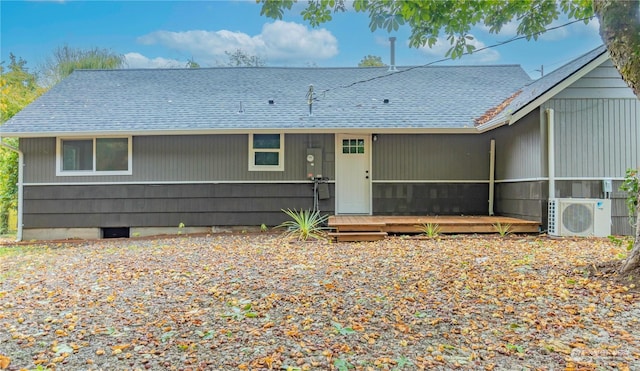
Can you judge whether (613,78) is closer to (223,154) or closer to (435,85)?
(435,85)

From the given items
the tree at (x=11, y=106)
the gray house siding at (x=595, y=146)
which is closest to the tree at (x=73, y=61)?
the tree at (x=11, y=106)

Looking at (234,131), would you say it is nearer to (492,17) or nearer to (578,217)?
(492,17)

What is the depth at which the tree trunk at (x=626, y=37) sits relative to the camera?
3.31 m

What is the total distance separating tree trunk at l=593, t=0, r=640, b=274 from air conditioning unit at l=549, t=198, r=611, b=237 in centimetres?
286

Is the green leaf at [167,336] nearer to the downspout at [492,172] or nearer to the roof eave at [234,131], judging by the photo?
the roof eave at [234,131]

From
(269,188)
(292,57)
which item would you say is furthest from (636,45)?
(292,57)

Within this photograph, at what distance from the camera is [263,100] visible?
8938 millimetres

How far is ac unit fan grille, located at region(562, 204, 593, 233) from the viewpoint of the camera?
6.14 m

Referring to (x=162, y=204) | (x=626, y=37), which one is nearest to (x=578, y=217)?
(x=626, y=37)

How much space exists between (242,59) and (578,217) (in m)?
18.1

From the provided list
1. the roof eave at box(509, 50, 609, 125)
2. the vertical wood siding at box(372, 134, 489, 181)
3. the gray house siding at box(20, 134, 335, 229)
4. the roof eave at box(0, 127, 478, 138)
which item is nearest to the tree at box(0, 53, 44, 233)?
the roof eave at box(0, 127, 478, 138)

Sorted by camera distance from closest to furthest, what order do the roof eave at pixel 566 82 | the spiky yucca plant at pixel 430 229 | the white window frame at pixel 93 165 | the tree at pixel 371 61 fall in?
the roof eave at pixel 566 82
the spiky yucca plant at pixel 430 229
the white window frame at pixel 93 165
the tree at pixel 371 61

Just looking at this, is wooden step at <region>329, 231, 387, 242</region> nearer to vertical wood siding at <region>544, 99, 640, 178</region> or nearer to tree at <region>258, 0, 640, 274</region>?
tree at <region>258, 0, 640, 274</region>

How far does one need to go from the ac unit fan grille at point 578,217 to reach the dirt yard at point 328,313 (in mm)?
1281
